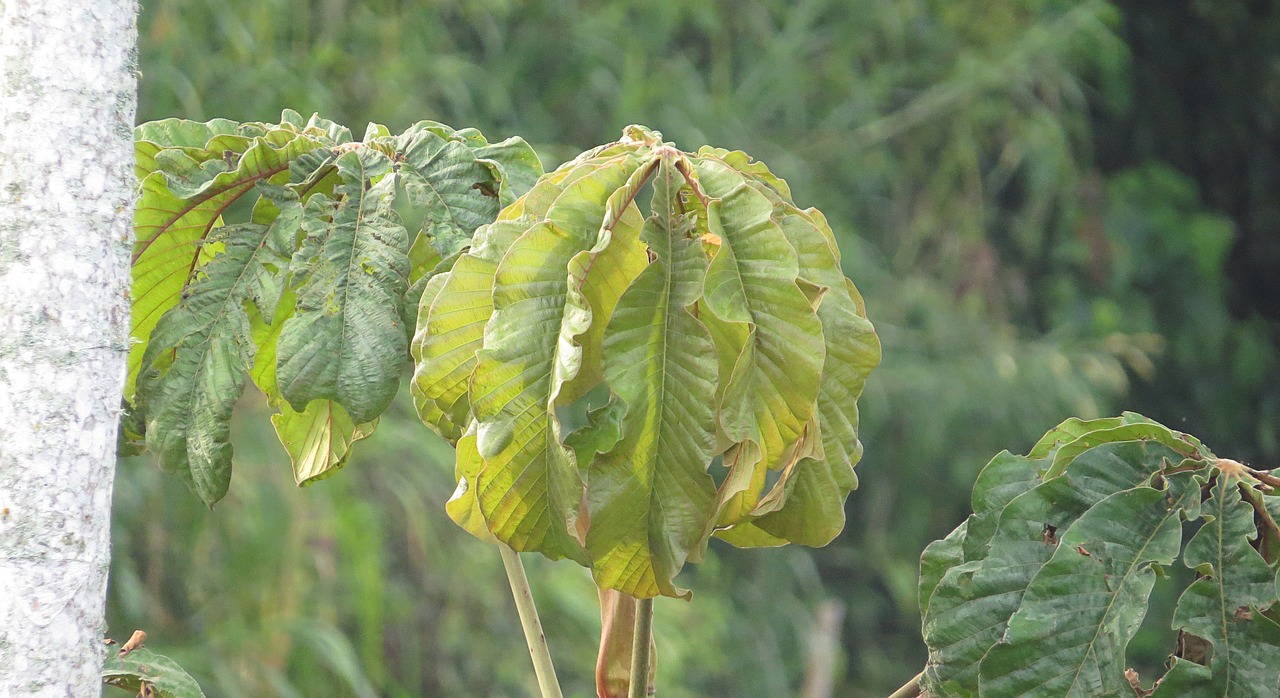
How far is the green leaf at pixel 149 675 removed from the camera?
55cm

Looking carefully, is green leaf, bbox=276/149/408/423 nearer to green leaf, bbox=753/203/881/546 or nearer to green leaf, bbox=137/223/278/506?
green leaf, bbox=137/223/278/506

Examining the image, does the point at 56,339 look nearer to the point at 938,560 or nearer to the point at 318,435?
the point at 318,435


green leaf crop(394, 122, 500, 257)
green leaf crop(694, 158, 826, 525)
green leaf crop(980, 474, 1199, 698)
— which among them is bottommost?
green leaf crop(980, 474, 1199, 698)

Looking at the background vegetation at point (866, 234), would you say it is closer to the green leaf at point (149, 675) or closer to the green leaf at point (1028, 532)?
the green leaf at point (149, 675)

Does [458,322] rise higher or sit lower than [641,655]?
higher

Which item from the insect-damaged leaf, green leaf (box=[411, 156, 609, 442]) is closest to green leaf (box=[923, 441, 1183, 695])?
the insect-damaged leaf

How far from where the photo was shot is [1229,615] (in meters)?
0.49

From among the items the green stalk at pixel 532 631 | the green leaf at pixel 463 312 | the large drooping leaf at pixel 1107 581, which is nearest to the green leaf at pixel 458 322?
the green leaf at pixel 463 312

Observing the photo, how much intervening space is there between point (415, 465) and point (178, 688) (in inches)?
49.7

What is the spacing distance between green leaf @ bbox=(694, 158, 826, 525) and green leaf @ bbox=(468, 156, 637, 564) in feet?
0.17

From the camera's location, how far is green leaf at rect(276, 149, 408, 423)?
51 cm

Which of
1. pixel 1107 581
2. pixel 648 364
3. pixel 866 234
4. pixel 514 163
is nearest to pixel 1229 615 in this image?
pixel 1107 581

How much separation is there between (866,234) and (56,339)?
267 centimetres

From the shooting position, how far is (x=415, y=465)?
180 centimetres
